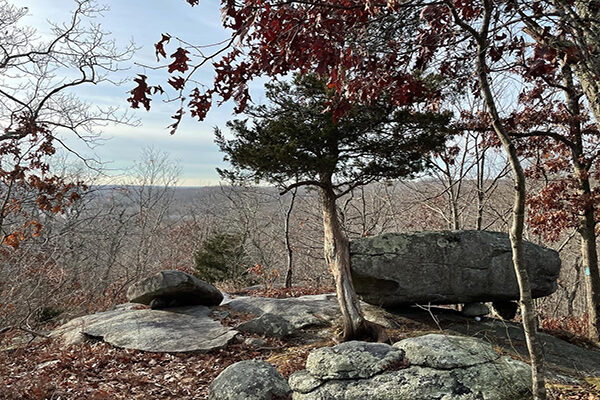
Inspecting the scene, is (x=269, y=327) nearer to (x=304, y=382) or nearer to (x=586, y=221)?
(x=304, y=382)

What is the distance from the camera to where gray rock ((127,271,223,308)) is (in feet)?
29.8

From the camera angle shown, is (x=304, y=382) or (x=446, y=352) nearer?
(x=446, y=352)

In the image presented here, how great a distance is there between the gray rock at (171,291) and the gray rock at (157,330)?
31 centimetres

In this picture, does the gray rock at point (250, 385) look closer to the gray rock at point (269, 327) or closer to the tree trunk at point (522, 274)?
the tree trunk at point (522, 274)

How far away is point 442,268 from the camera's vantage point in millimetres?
8633

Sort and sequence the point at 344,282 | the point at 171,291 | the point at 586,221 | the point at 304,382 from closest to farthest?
the point at 304,382, the point at 344,282, the point at 586,221, the point at 171,291

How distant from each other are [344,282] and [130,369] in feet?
13.2

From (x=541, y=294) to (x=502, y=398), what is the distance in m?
5.89

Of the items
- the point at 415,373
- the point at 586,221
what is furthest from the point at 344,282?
the point at 586,221

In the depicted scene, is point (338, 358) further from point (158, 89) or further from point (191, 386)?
point (158, 89)

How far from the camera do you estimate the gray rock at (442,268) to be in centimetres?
842

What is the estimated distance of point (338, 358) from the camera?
4.71 metres

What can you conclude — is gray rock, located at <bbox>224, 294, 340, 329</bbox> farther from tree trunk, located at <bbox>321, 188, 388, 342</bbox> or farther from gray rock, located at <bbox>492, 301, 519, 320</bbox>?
gray rock, located at <bbox>492, 301, 519, 320</bbox>

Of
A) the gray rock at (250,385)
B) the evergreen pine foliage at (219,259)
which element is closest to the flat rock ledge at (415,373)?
the gray rock at (250,385)
